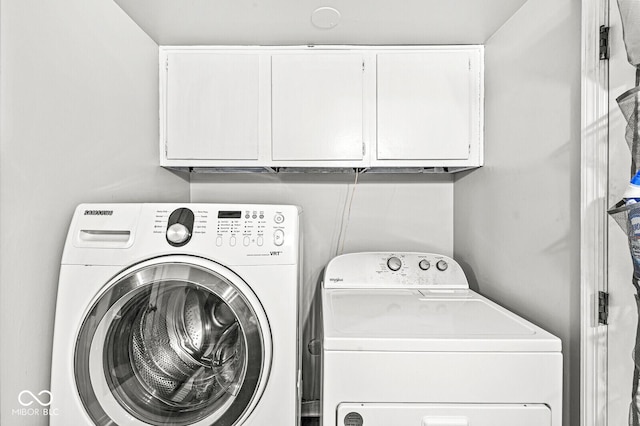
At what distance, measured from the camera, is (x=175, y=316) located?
133cm

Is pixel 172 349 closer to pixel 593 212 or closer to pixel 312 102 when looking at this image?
pixel 312 102

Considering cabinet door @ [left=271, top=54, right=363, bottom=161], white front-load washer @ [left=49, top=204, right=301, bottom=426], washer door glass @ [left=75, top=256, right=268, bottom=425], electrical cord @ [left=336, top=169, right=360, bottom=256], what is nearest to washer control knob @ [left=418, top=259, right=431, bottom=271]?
electrical cord @ [left=336, top=169, right=360, bottom=256]

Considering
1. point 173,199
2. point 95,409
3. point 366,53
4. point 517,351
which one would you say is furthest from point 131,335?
point 366,53

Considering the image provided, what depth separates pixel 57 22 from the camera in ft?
4.14

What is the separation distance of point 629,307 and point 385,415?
0.72 metres

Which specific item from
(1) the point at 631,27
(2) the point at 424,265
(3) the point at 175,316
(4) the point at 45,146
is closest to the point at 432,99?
(2) the point at 424,265

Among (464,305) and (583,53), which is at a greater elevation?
(583,53)

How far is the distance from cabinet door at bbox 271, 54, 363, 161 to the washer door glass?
2.99 feet

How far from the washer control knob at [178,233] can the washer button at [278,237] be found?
11.1 inches

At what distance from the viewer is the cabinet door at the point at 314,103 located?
77.3 inches

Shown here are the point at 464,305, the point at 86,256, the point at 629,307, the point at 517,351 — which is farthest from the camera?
the point at 464,305

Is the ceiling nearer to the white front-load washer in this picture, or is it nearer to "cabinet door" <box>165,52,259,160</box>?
"cabinet door" <box>165,52,259,160</box>

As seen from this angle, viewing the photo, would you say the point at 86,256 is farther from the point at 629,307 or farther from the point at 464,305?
the point at 629,307

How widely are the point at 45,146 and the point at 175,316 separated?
27.0 inches
